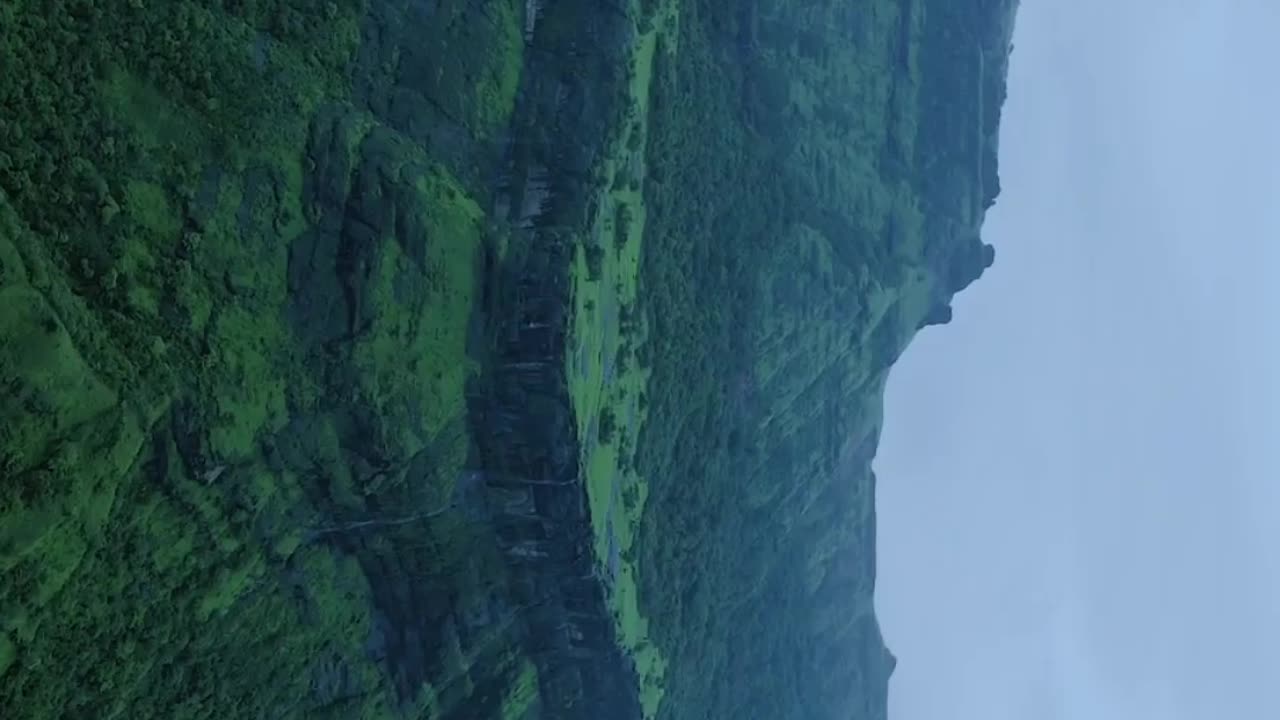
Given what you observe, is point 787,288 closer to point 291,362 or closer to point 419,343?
point 419,343

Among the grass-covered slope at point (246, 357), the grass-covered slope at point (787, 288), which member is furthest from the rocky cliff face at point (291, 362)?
the grass-covered slope at point (787, 288)

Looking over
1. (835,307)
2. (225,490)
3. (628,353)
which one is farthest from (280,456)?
(835,307)

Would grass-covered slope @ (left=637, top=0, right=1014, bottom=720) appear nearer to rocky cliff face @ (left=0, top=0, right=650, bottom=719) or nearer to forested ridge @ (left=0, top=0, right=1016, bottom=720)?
forested ridge @ (left=0, top=0, right=1016, bottom=720)

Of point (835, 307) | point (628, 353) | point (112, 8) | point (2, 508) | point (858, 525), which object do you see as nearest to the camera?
point (2, 508)

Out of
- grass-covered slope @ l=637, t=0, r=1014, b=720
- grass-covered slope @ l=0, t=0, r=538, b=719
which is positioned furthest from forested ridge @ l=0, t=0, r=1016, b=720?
grass-covered slope @ l=637, t=0, r=1014, b=720

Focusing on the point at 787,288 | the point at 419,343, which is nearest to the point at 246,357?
the point at 419,343

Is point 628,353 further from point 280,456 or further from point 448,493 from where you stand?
point 280,456

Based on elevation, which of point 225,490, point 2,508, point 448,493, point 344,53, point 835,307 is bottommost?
point 2,508
